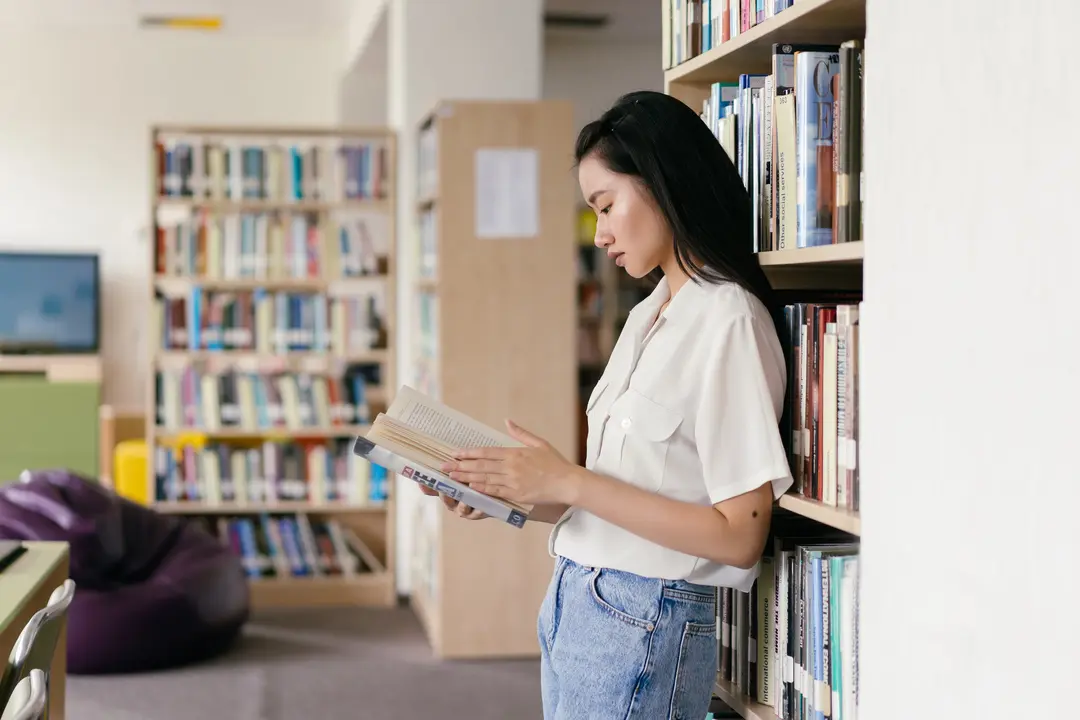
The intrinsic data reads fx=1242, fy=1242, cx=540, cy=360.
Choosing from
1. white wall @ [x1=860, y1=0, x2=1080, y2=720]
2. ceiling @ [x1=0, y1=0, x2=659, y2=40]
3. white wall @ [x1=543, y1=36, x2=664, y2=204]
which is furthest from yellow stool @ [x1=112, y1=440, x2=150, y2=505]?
white wall @ [x1=860, y1=0, x2=1080, y2=720]

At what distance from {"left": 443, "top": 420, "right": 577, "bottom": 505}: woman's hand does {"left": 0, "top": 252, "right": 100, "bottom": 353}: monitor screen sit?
7.50 m

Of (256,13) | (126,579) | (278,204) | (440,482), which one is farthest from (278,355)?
(440,482)

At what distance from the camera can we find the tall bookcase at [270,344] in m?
5.23

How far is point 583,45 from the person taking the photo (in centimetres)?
867

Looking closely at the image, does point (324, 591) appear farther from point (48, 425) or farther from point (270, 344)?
point (48, 425)

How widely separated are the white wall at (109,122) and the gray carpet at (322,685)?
15.0ft

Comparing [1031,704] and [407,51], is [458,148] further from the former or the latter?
[1031,704]

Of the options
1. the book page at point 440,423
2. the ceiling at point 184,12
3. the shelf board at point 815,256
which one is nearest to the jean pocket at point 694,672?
the book page at point 440,423

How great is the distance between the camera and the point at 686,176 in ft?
5.12

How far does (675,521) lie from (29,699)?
0.79 m

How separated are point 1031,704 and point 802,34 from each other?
92 cm

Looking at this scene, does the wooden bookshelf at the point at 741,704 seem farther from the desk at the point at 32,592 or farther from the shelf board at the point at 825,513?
the desk at the point at 32,592

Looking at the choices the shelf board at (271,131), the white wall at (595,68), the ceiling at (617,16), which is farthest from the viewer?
the white wall at (595,68)

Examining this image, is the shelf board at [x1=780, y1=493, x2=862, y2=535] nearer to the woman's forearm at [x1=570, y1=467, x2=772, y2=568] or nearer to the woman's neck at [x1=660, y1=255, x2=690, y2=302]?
the woman's forearm at [x1=570, y1=467, x2=772, y2=568]
